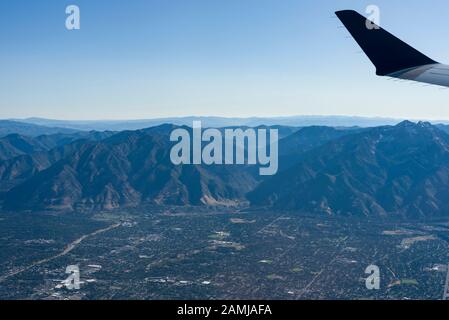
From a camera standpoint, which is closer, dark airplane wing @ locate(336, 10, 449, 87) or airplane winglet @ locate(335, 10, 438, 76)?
dark airplane wing @ locate(336, 10, 449, 87)

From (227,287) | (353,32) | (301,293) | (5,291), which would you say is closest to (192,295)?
(227,287)

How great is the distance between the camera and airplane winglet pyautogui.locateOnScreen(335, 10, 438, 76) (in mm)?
20141

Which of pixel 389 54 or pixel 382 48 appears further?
pixel 389 54

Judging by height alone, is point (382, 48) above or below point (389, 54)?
above

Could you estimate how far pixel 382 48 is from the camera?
20.9 m

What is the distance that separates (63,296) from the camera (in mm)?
182375

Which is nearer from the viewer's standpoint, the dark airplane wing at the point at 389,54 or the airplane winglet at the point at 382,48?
the dark airplane wing at the point at 389,54

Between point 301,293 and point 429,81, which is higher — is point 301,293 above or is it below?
below

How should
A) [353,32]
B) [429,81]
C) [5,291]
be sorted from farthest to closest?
[5,291], [353,32], [429,81]

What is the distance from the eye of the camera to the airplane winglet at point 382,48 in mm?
20141
